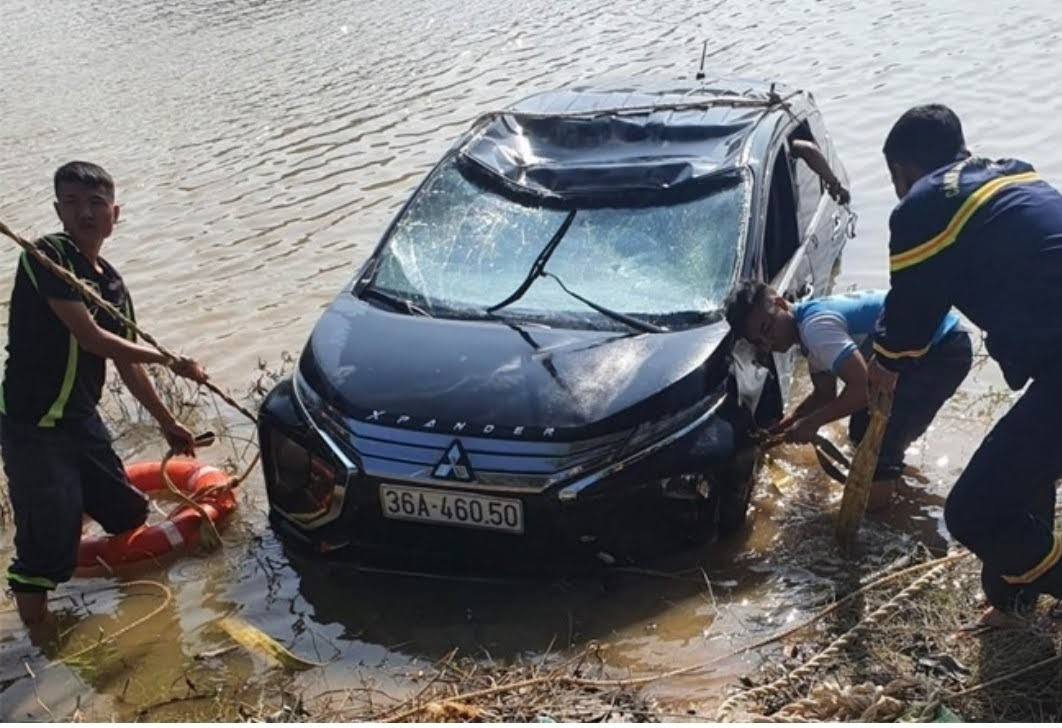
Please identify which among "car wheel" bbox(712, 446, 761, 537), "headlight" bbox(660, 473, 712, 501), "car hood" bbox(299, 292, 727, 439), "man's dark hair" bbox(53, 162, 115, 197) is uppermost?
"man's dark hair" bbox(53, 162, 115, 197)

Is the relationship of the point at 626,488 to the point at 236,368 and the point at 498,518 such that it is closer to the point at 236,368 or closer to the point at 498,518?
the point at 498,518

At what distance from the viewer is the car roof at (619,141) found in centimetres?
579

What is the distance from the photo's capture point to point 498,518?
4504 mm

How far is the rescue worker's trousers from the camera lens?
A: 3945mm

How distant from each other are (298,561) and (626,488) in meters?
1.72

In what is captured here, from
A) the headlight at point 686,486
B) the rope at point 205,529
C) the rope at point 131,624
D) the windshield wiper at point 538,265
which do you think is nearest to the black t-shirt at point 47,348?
the rope at point 205,529

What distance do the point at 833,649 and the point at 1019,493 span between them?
0.85m

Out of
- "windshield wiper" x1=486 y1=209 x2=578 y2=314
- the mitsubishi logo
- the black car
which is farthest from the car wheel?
"windshield wiper" x1=486 y1=209 x2=578 y2=314

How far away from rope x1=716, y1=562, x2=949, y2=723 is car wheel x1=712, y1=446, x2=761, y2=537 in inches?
28.8

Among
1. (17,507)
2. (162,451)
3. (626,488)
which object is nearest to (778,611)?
(626,488)

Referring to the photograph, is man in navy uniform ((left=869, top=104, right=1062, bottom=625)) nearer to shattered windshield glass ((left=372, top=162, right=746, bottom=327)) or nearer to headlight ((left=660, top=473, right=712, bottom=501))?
headlight ((left=660, top=473, right=712, bottom=501))

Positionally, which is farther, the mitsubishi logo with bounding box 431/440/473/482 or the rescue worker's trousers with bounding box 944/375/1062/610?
the mitsubishi logo with bounding box 431/440/473/482

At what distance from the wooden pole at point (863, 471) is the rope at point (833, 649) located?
1.61 ft

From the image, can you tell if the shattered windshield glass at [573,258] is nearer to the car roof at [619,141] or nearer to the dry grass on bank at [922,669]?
the car roof at [619,141]
